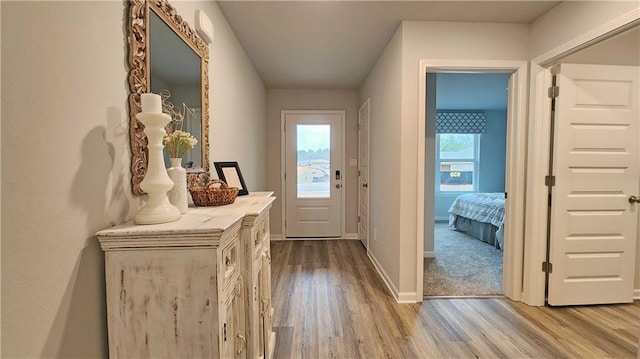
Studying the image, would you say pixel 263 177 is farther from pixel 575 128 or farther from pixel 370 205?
pixel 575 128

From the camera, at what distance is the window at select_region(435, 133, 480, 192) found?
614cm

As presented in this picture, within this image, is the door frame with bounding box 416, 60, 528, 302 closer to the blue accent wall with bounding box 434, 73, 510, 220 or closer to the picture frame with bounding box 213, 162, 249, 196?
the picture frame with bounding box 213, 162, 249, 196

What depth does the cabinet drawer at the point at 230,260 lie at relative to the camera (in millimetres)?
952

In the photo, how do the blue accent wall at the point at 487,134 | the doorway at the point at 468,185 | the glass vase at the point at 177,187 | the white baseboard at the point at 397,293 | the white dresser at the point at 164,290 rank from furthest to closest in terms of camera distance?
the blue accent wall at the point at 487,134 → the doorway at the point at 468,185 → the white baseboard at the point at 397,293 → the glass vase at the point at 177,187 → the white dresser at the point at 164,290

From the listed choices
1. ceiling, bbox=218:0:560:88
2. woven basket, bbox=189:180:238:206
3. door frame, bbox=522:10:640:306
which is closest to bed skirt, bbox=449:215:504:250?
door frame, bbox=522:10:640:306

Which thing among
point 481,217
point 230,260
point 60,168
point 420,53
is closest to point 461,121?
point 481,217

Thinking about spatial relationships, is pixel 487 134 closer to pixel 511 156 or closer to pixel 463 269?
pixel 463 269

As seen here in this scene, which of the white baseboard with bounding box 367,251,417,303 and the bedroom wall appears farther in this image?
the bedroom wall

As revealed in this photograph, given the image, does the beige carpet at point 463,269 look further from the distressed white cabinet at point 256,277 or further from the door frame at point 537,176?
the distressed white cabinet at point 256,277

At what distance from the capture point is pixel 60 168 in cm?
74

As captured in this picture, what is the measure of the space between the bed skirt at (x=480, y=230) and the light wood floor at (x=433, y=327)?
1.56 m

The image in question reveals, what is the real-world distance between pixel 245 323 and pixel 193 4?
1.75 metres

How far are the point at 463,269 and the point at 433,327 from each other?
4.47 ft

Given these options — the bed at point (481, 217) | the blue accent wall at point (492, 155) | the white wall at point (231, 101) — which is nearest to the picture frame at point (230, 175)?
the white wall at point (231, 101)
